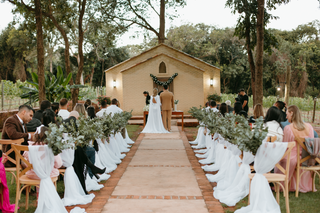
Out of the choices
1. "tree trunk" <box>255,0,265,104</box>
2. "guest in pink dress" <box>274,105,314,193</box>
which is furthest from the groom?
"guest in pink dress" <box>274,105,314,193</box>

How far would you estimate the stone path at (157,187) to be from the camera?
4.51m

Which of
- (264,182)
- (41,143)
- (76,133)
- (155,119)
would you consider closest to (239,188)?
(264,182)

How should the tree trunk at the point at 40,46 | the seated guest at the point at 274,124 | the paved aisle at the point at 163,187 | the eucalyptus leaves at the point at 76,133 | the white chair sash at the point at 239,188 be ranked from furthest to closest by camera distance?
1. the tree trunk at the point at 40,46
2. the seated guest at the point at 274,124
3. the white chair sash at the point at 239,188
4. the paved aisle at the point at 163,187
5. the eucalyptus leaves at the point at 76,133

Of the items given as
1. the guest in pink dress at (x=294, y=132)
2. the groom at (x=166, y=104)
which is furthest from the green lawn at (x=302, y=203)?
the groom at (x=166, y=104)

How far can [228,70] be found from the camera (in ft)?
108

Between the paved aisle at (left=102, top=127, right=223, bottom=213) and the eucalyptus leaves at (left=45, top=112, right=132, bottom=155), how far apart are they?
106cm

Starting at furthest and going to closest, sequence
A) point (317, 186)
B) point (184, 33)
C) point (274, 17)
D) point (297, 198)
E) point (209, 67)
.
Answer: point (184, 33), point (209, 67), point (274, 17), point (317, 186), point (297, 198)

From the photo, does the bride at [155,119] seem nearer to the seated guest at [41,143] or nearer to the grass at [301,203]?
the grass at [301,203]

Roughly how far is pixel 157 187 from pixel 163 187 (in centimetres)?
11

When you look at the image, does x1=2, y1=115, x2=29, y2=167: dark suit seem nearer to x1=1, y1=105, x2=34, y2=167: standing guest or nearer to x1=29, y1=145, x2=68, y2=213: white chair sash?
x1=1, y1=105, x2=34, y2=167: standing guest

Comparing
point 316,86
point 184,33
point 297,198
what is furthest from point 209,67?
point 316,86

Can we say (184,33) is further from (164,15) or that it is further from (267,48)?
(267,48)

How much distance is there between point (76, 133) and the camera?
4.90m

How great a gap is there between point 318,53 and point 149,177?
3278cm
